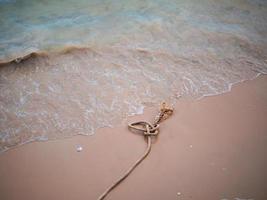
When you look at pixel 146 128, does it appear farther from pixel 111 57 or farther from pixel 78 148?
pixel 111 57

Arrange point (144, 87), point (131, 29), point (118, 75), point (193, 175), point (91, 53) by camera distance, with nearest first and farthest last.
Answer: point (193, 175), point (144, 87), point (118, 75), point (91, 53), point (131, 29)

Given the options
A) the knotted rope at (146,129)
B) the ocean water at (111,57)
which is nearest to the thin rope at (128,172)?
the knotted rope at (146,129)

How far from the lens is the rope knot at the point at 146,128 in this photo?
95.5 inches

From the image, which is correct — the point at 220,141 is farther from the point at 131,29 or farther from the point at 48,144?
the point at 131,29

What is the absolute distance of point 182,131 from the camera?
246 cm

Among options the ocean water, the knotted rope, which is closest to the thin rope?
the knotted rope

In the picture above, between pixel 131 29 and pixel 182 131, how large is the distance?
6.92 ft

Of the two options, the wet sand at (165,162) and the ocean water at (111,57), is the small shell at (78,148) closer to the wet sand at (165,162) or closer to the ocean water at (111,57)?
the wet sand at (165,162)

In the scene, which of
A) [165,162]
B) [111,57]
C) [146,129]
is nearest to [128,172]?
[165,162]

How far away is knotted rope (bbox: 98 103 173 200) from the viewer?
2105mm

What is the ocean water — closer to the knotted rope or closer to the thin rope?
the knotted rope

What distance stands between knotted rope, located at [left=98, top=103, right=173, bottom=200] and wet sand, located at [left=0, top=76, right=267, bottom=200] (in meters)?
0.03

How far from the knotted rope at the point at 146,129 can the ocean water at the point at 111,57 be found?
0.16m

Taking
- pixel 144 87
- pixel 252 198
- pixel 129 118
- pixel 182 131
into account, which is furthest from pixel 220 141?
pixel 144 87
